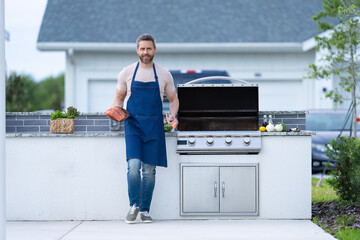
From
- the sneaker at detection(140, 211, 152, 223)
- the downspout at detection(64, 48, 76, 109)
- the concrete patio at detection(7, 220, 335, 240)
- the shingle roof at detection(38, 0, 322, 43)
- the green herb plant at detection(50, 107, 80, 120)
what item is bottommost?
the concrete patio at detection(7, 220, 335, 240)

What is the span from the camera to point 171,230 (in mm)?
5902

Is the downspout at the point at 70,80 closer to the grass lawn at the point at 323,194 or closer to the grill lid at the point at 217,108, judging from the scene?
the grass lawn at the point at 323,194

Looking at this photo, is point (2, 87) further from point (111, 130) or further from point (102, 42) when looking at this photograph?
point (102, 42)

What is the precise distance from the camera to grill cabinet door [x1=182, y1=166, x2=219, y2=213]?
6.40m

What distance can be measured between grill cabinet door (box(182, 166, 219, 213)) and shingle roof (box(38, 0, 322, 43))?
900cm

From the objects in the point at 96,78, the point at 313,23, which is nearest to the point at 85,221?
the point at 96,78

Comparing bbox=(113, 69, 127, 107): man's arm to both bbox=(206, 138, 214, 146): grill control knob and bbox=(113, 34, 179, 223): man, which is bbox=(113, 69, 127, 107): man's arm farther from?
bbox=(206, 138, 214, 146): grill control knob

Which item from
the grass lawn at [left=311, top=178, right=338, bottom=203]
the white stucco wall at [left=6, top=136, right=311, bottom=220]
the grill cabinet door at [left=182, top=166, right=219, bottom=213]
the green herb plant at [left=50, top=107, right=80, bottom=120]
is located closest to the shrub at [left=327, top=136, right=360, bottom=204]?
the grass lawn at [left=311, top=178, right=338, bottom=203]

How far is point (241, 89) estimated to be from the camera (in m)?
6.62

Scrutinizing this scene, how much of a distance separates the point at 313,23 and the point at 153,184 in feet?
38.2

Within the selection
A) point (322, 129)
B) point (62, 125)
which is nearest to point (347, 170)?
point (62, 125)

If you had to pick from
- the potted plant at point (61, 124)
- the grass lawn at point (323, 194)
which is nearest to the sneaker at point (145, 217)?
the potted plant at point (61, 124)

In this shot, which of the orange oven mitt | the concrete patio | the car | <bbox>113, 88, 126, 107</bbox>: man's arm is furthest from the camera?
the car

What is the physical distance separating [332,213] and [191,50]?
29.3 feet
